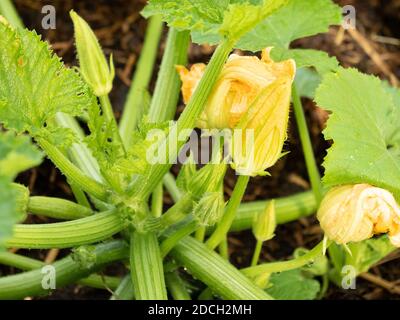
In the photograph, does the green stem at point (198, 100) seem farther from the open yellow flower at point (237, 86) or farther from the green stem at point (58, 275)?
the green stem at point (58, 275)

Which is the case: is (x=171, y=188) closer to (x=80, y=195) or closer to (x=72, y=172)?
(x=80, y=195)

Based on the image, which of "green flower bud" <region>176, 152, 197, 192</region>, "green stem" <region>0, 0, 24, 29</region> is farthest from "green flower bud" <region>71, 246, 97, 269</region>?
"green stem" <region>0, 0, 24, 29</region>

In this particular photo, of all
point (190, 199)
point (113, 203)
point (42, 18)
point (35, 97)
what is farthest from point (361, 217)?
point (42, 18)

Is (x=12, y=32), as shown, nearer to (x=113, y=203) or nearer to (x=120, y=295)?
(x=113, y=203)

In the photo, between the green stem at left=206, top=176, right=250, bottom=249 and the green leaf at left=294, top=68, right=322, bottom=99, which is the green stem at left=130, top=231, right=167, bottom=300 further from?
the green leaf at left=294, top=68, right=322, bottom=99

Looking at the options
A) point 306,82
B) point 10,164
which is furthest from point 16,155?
point 306,82

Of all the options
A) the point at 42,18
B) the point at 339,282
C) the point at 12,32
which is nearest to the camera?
the point at 12,32
